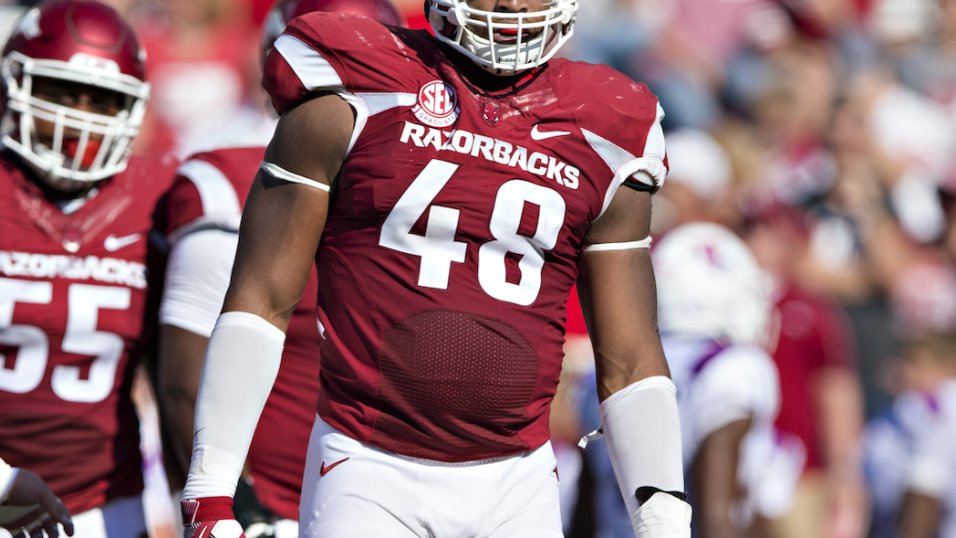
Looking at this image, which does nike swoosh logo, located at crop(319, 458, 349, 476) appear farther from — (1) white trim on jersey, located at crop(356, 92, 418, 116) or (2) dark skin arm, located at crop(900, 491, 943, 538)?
(2) dark skin arm, located at crop(900, 491, 943, 538)

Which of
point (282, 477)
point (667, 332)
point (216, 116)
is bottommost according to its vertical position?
point (216, 116)

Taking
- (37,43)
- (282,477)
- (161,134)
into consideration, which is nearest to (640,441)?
(282,477)

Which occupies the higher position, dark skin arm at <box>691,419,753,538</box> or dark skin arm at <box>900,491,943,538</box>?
dark skin arm at <box>691,419,753,538</box>

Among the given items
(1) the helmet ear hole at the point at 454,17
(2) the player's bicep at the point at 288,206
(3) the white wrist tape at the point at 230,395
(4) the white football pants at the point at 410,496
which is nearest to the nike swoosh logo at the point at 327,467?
(4) the white football pants at the point at 410,496

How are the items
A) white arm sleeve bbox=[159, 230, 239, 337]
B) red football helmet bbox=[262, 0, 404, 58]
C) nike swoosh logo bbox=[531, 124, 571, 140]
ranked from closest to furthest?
nike swoosh logo bbox=[531, 124, 571, 140] < white arm sleeve bbox=[159, 230, 239, 337] < red football helmet bbox=[262, 0, 404, 58]

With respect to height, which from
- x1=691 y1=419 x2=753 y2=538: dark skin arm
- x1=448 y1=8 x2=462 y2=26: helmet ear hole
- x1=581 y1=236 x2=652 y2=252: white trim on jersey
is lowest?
x1=691 y1=419 x2=753 y2=538: dark skin arm

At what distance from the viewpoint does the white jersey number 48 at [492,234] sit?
3.04m

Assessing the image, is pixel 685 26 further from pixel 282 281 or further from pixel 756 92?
pixel 282 281

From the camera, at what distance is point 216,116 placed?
9023 millimetres

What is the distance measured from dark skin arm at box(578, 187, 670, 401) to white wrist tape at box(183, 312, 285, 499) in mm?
686

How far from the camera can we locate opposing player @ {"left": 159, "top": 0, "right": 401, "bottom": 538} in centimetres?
391

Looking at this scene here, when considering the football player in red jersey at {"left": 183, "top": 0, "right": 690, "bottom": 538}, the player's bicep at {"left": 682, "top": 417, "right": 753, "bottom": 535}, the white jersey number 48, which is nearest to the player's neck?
the football player in red jersey at {"left": 183, "top": 0, "right": 690, "bottom": 538}

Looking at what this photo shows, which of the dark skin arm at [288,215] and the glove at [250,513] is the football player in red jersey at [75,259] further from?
the dark skin arm at [288,215]

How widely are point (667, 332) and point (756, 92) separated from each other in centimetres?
444
